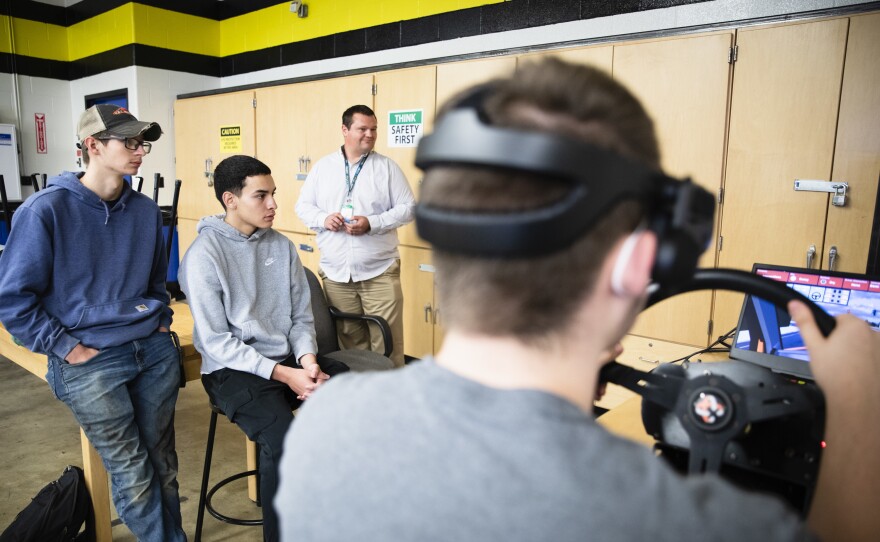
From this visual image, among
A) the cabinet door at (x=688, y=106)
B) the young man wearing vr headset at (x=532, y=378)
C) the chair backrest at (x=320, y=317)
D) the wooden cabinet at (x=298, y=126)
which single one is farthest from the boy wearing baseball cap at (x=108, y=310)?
the wooden cabinet at (x=298, y=126)

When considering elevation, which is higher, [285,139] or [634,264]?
[285,139]

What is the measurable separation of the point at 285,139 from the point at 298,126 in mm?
188

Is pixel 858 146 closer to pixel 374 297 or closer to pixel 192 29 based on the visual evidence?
pixel 374 297

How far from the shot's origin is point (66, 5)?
6680 millimetres

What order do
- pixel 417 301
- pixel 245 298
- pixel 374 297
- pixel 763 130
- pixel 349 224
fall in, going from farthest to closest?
1. pixel 417 301
2. pixel 374 297
3. pixel 349 224
4. pixel 763 130
5. pixel 245 298

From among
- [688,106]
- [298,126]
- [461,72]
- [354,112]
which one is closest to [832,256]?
[688,106]

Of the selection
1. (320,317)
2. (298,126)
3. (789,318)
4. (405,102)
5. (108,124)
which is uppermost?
(405,102)

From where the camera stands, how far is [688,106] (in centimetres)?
296

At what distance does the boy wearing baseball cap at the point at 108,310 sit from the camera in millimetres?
1797

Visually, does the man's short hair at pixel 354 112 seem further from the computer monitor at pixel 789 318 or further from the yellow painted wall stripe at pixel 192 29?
the computer monitor at pixel 789 318

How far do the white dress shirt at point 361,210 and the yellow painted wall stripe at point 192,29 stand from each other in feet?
5.32

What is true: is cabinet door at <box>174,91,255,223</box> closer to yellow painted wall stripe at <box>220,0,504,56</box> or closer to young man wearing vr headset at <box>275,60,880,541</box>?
yellow painted wall stripe at <box>220,0,504,56</box>

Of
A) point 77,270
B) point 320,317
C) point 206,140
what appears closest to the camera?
point 77,270

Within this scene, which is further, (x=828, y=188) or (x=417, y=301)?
(x=417, y=301)
